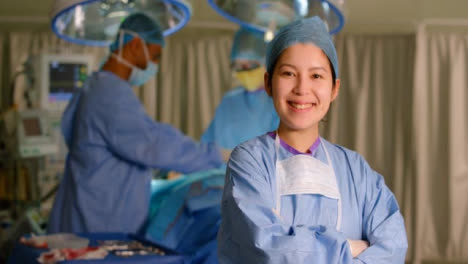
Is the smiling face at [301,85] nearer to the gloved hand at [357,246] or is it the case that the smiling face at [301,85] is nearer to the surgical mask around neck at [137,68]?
the gloved hand at [357,246]

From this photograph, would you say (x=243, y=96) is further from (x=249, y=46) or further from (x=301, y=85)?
(x=301, y=85)

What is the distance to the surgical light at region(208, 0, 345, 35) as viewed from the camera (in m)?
2.09

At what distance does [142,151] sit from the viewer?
6.98 feet

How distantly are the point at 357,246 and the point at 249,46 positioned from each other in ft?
6.95

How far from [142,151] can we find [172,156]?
135 mm

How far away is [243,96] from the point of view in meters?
3.09

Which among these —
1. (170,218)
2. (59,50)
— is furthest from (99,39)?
(59,50)

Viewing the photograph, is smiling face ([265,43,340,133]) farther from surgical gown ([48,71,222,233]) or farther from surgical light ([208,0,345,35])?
surgical gown ([48,71,222,233])

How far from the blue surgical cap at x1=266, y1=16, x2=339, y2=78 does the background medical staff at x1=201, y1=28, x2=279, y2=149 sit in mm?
1764

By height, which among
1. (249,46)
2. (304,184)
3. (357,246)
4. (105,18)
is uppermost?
(105,18)

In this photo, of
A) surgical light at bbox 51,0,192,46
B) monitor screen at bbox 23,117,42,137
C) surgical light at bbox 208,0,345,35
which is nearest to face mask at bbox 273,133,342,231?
surgical light at bbox 208,0,345,35

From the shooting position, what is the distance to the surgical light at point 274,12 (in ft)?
6.85

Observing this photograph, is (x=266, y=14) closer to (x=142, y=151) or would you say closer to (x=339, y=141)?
(x=142, y=151)

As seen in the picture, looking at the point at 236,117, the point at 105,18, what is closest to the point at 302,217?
the point at 105,18
